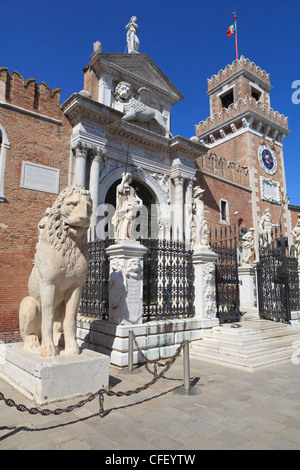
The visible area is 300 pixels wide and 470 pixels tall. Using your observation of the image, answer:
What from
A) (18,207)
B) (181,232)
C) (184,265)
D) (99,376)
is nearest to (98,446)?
(99,376)

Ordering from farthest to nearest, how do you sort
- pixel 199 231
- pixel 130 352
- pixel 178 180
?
pixel 178 180 → pixel 199 231 → pixel 130 352

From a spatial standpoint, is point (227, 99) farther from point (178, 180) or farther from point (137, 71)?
point (178, 180)

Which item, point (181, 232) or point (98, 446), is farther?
point (181, 232)

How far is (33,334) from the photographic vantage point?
14.4 ft

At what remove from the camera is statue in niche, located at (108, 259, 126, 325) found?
5.61 metres

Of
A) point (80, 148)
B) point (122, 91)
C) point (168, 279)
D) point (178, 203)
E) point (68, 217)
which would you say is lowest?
point (168, 279)

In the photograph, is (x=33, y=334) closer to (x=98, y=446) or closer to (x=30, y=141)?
(x=98, y=446)

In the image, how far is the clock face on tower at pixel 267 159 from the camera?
68.4ft

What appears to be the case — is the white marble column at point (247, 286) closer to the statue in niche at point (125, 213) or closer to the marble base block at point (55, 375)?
the statue in niche at point (125, 213)

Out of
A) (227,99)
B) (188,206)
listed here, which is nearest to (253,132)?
(227,99)

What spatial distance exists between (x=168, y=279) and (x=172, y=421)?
392 cm

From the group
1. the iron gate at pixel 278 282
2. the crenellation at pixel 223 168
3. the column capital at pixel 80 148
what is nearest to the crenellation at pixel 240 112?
the crenellation at pixel 223 168

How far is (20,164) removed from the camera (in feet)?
32.1
